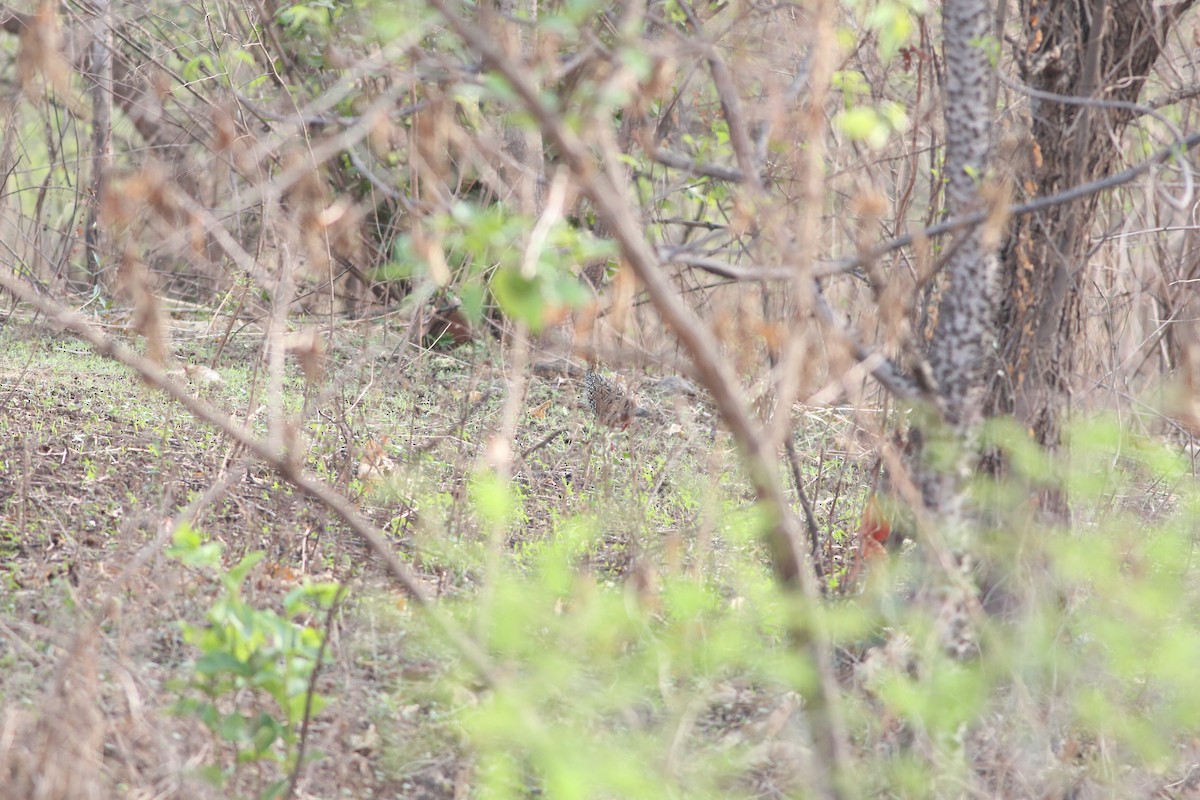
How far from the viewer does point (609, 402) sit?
6.48 m

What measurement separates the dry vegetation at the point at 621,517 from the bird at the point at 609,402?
429 mm

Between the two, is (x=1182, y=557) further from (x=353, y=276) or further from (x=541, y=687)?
(x=353, y=276)

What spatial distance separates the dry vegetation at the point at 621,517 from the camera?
2402 millimetres

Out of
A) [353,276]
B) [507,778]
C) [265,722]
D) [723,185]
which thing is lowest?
[507,778]

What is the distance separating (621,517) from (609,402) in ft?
5.92

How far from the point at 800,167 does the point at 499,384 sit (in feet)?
11.2

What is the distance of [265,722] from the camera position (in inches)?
106

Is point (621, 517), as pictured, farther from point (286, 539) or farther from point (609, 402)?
point (609, 402)

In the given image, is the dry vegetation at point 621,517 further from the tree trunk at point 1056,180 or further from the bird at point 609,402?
the bird at point 609,402

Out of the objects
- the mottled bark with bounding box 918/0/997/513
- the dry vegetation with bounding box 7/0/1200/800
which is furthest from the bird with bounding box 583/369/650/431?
the mottled bark with bounding box 918/0/997/513

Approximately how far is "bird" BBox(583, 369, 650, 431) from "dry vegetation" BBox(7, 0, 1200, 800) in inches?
16.9

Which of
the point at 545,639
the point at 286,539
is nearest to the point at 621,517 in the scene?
the point at 286,539

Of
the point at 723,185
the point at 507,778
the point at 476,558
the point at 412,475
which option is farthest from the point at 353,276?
the point at 507,778

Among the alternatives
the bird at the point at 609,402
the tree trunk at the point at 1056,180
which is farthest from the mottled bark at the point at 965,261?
the bird at the point at 609,402
